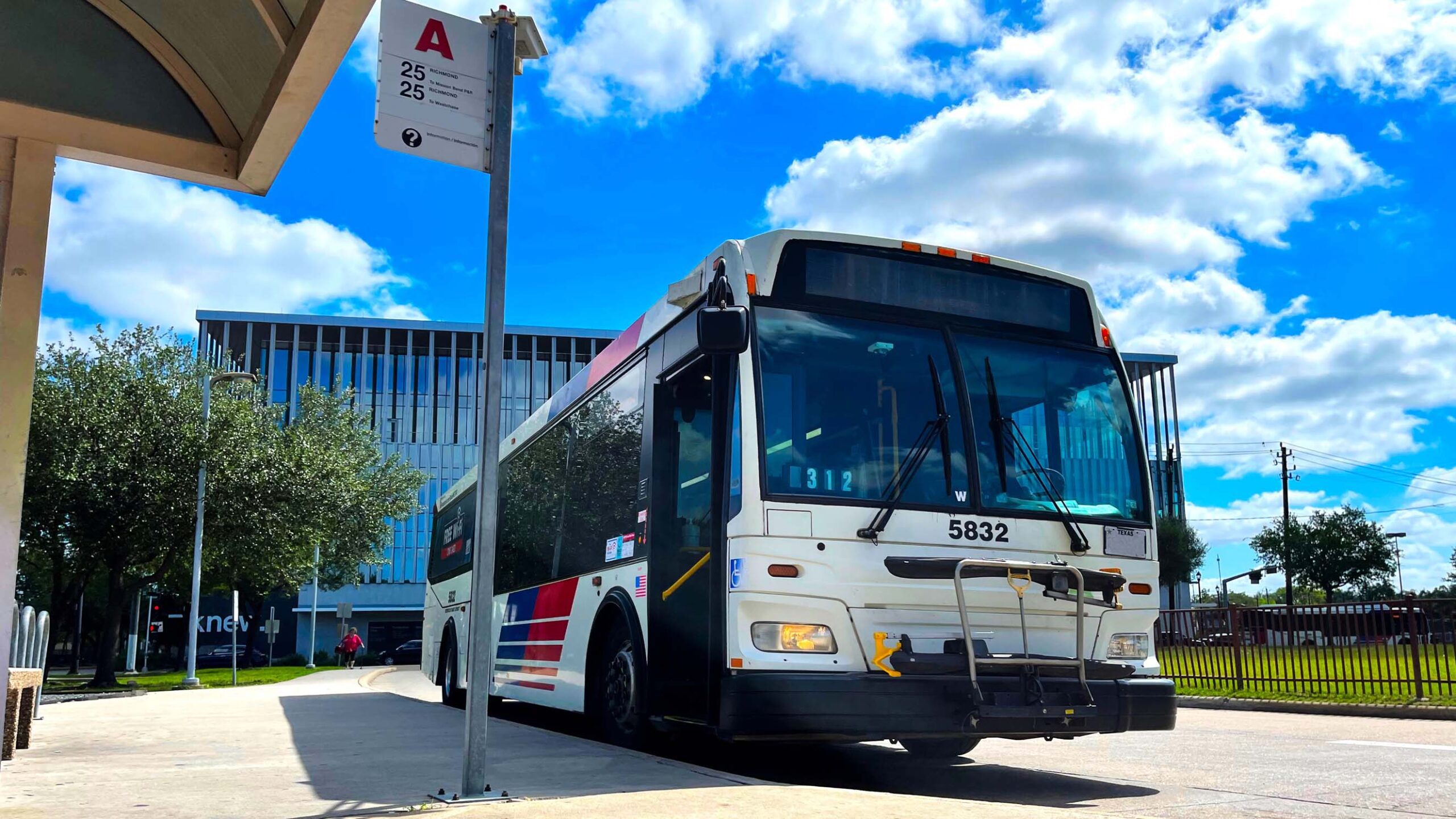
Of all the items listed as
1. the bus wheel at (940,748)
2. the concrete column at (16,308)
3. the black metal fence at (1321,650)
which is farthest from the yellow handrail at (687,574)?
the black metal fence at (1321,650)

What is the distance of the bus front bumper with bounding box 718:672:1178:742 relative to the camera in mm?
Answer: 6691

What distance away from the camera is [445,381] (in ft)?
257

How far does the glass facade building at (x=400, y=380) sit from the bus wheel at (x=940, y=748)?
64877mm

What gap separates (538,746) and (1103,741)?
5.78 m

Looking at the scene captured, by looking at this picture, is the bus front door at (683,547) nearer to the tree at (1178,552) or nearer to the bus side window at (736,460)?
the bus side window at (736,460)

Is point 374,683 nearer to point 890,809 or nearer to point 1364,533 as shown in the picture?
point 890,809

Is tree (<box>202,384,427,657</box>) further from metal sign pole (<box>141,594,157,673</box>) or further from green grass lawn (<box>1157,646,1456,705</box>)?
green grass lawn (<box>1157,646,1456,705</box>)

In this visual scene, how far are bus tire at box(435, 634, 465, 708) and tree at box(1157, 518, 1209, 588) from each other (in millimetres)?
54563

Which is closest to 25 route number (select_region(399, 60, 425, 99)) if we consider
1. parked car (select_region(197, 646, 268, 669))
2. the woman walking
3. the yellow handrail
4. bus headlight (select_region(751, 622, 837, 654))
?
the yellow handrail

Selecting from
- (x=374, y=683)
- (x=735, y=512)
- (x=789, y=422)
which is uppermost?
(x=789, y=422)

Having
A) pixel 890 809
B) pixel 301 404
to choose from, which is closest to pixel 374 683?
pixel 301 404

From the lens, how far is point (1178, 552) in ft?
223

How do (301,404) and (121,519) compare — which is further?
(301,404)

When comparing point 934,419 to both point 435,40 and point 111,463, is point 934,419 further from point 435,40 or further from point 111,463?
point 111,463
